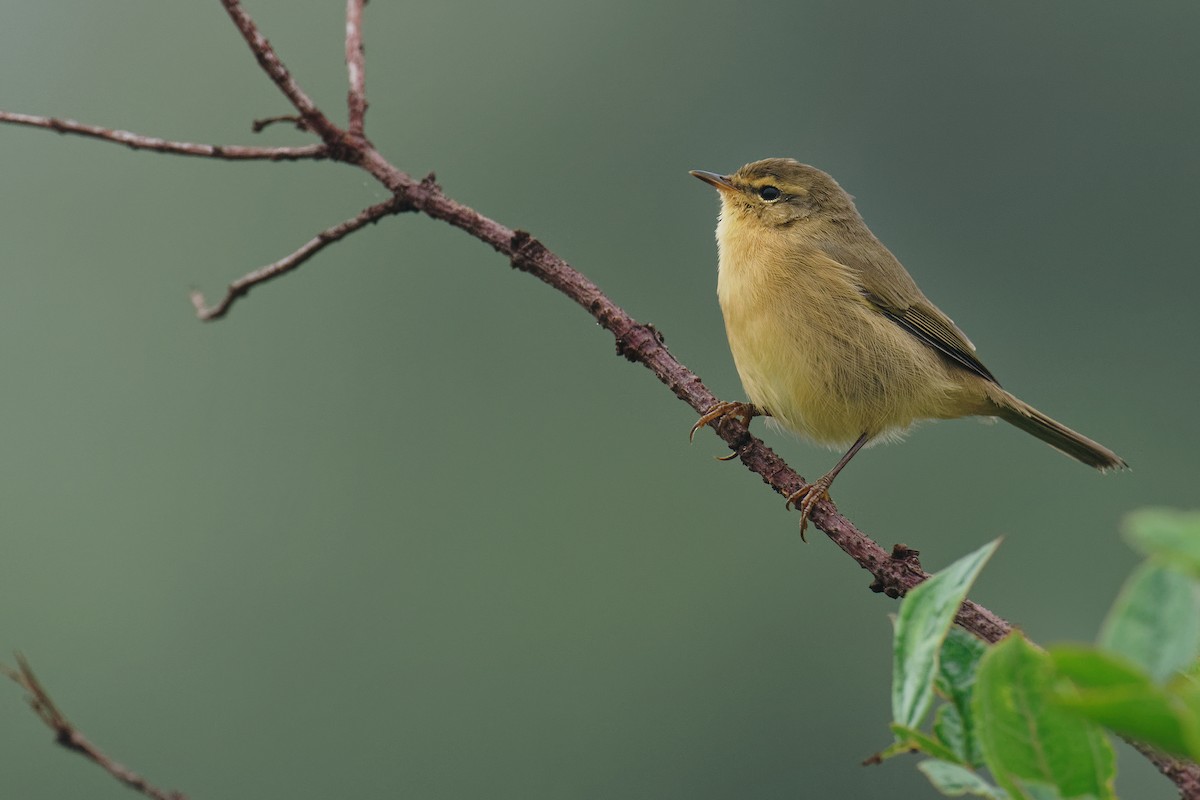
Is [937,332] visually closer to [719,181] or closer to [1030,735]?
[719,181]

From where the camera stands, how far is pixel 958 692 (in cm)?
95

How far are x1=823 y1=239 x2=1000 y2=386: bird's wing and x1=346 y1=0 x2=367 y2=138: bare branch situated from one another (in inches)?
102

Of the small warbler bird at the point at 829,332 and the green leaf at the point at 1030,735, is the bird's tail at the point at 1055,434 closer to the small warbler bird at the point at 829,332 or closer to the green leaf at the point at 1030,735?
the small warbler bird at the point at 829,332

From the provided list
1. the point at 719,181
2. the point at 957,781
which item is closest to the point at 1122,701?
the point at 957,781

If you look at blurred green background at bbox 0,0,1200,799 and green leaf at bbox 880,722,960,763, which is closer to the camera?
green leaf at bbox 880,722,960,763

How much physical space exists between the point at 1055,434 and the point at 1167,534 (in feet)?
12.5

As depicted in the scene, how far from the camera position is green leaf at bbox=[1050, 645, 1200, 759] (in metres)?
0.61

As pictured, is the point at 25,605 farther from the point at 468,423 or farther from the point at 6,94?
the point at 6,94

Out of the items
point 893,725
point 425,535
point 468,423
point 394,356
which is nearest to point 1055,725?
point 893,725

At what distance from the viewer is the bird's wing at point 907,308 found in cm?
421

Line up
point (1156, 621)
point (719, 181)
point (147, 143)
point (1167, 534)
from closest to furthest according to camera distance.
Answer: point (1167, 534) < point (1156, 621) < point (147, 143) < point (719, 181)

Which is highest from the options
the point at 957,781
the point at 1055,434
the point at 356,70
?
the point at 1055,434

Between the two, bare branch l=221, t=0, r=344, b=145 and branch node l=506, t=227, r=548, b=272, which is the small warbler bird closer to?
branch node l=506, t=227, r=548, b=272

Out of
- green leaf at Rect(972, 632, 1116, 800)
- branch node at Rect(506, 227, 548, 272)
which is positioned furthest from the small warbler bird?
green leaf at Rect(972, 632, 1116, 800)
